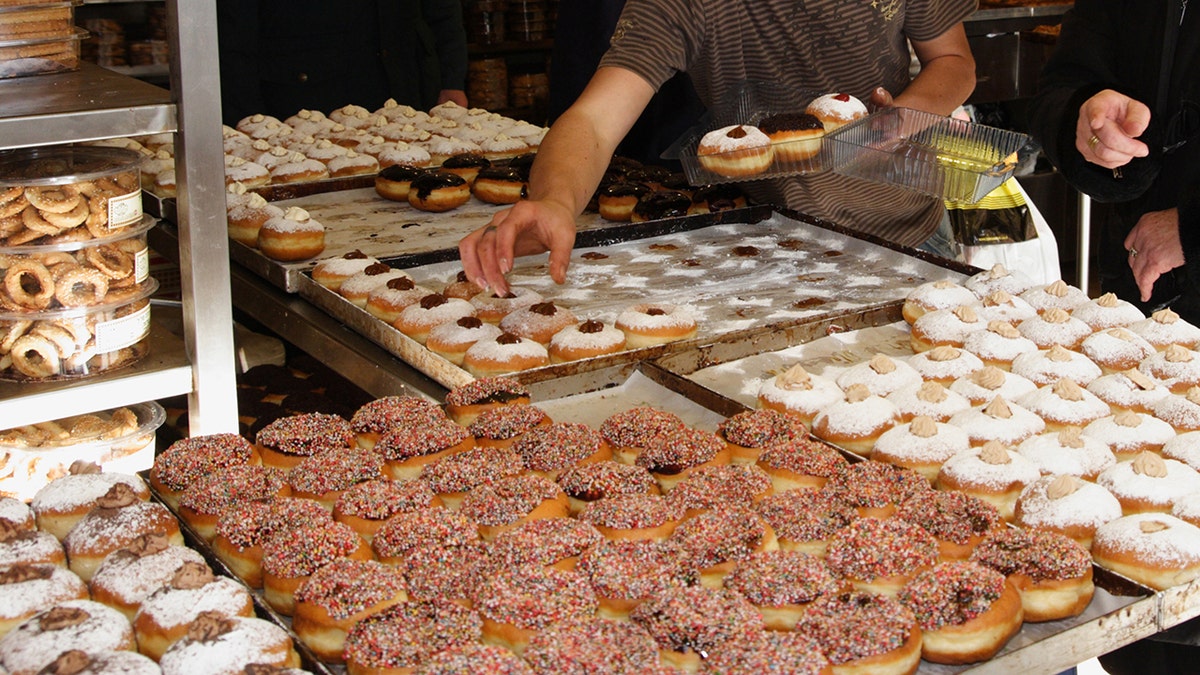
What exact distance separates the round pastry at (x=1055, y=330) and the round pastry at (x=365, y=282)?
150 cm

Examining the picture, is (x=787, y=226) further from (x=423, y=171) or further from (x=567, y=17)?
(x=567, y=17)

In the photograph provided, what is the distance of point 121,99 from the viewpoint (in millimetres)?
2256

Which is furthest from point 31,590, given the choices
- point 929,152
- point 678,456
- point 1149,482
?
point 929,152

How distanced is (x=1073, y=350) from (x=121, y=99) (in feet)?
6.48

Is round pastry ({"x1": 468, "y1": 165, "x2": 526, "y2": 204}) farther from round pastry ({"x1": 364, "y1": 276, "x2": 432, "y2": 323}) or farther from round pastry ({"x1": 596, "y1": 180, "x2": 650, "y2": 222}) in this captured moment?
round pastry ({"x1": 364, "y1": 276, "x2": 432, "y2": 323})

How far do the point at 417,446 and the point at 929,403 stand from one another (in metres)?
0.93

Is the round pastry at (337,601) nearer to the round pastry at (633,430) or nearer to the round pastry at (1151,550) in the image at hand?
the round pastry at (633,430)

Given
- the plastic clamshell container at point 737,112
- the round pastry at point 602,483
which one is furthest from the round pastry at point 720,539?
the plastic clamshell container at point 737,112

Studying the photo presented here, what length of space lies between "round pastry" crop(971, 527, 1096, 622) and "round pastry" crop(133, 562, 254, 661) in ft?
3.13

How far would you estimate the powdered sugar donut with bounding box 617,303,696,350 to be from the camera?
2709mm

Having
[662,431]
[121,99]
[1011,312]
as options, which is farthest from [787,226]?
[121,99]

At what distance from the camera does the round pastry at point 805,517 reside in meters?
1.66

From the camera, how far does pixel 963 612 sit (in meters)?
1.46

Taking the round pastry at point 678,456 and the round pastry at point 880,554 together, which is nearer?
the round pastry at point 880,554
